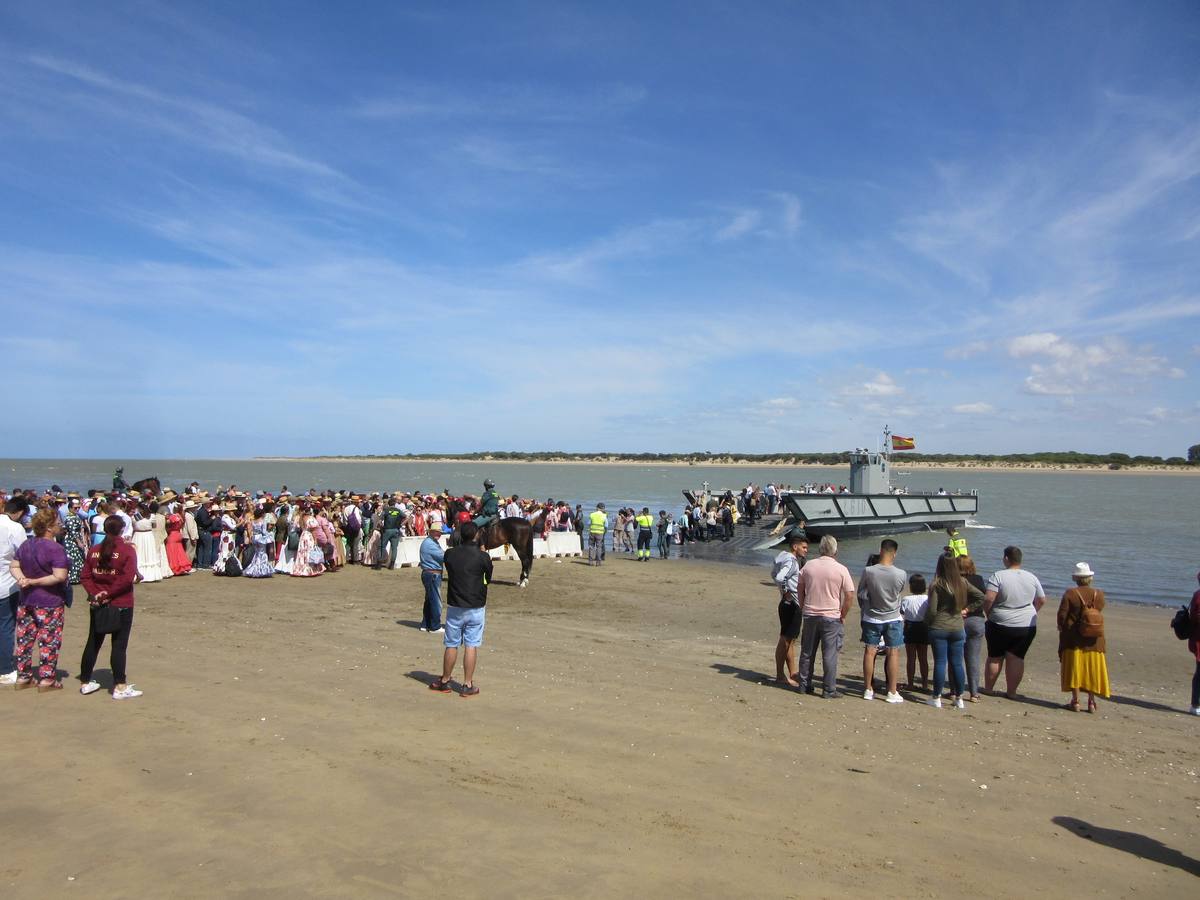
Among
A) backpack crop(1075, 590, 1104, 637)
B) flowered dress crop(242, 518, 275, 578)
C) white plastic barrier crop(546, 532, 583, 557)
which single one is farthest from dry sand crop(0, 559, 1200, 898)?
white plastic barrier crop(546, 532, 583, 557)

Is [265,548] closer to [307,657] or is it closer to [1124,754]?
[307,657]

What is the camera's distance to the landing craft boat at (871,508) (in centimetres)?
2947

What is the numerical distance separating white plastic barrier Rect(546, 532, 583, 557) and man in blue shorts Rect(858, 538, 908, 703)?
12.8 meters

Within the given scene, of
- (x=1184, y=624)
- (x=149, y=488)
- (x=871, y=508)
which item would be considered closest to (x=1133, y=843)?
(x=1184, y=624)

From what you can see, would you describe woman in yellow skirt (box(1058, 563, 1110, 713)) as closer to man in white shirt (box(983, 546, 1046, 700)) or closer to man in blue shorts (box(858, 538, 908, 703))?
man in white shirt (box(983, 546, 1046, 700))

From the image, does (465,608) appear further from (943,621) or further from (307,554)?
(307,554)

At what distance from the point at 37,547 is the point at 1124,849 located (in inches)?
305

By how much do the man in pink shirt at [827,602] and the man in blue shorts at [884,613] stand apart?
8.3 inches

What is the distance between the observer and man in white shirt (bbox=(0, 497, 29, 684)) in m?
6.34

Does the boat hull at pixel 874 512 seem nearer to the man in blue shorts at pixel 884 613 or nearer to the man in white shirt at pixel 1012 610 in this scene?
the man in white shirt at pixel 1012 610

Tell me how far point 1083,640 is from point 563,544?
13761 mm

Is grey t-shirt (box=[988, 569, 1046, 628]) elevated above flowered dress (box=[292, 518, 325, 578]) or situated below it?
above

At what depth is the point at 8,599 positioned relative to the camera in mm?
6473

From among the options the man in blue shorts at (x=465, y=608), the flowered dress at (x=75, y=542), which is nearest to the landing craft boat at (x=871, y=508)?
the flowered dress at (x=75, y=542)
